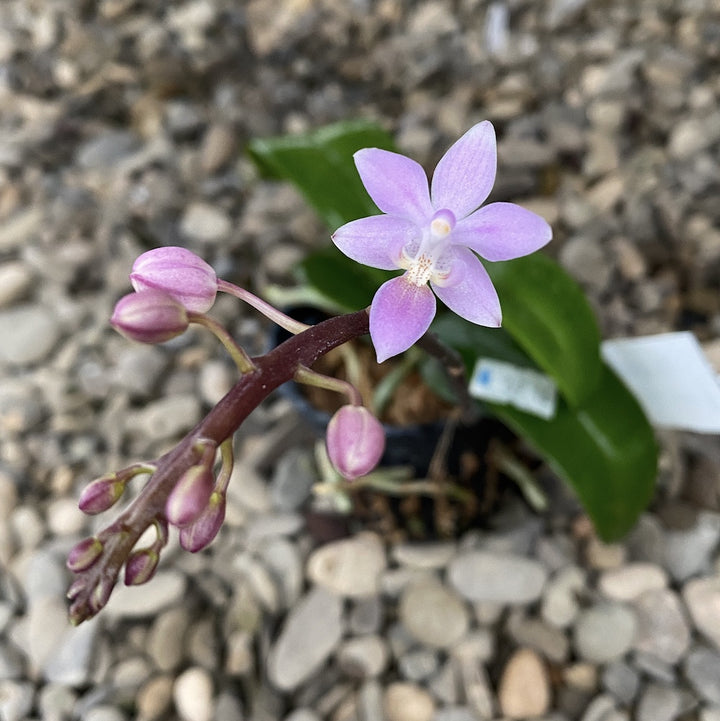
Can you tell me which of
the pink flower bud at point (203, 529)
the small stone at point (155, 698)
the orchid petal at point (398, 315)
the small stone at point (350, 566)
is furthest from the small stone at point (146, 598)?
the orchid petal at point (398, 315)

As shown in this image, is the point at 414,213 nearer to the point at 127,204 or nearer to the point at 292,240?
the point at 292,240

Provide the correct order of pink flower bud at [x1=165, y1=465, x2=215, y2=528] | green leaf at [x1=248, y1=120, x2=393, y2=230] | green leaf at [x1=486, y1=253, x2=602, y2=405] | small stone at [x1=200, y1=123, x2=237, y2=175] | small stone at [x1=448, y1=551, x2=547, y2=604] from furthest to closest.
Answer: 1. small stone at [x1=200, y1=123, x2=237, y2=175]
2. small stone at [x1=448, y1=551, x2=547, y2=604]
3. green leaf at [x1=248, y1=120, x2=393, y2=230]
4. green leaf at [x1=486, y1=253, x2=602, y2=405]
5. pink flower bud at [x1=165, y1=465, x2=215, y2=528]

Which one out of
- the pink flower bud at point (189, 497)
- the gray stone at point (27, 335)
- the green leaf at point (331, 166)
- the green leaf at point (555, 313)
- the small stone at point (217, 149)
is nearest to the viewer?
the pink flower bud at point (189, 497)

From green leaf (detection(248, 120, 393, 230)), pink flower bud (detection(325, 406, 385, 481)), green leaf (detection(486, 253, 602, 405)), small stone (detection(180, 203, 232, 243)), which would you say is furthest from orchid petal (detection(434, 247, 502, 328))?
small stone (detection(180, 203, 232, 243))

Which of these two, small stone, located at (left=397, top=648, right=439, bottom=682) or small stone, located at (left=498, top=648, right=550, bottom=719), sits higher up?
small stone, located at (left=397, top=648, right=439, bottom=682)

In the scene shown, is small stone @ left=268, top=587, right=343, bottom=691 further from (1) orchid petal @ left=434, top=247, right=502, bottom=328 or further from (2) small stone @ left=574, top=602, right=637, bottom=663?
(1) orchid petal @ left=434, top=247, right=502, bottom=328

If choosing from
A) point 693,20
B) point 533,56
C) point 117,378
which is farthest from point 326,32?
point 117,378

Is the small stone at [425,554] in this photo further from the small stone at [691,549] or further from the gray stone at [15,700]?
the gray stone at [15,700]
